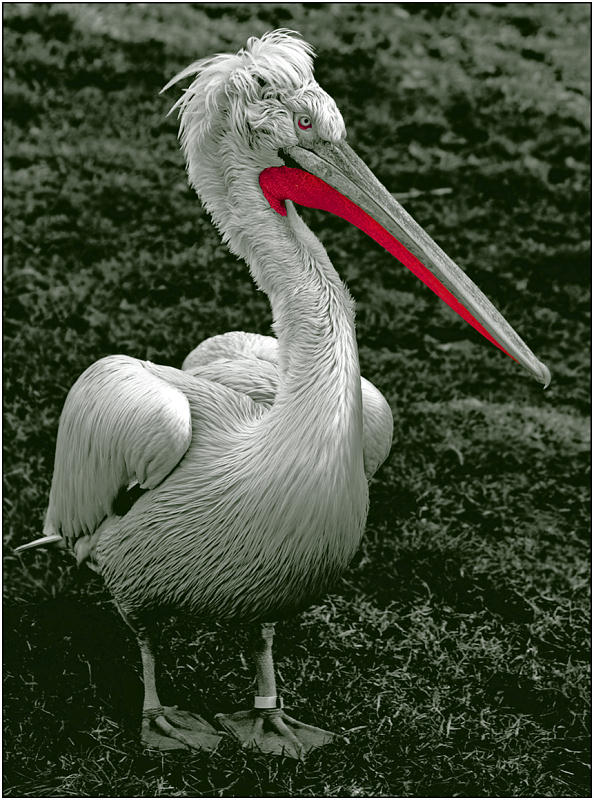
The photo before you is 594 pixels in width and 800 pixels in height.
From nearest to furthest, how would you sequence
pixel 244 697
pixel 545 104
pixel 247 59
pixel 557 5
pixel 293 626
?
pixel 247 59, pixel 244 697, pixel 293 626, pixel 545 104, pixel 557 5

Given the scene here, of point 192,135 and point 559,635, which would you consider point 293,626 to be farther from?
point 192,135

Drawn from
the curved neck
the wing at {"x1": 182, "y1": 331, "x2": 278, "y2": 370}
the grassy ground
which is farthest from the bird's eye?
the grassy ground

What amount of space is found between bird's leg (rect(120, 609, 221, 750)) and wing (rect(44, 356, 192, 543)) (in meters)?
0.40

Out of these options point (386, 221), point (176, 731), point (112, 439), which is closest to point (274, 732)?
point (176, 731)

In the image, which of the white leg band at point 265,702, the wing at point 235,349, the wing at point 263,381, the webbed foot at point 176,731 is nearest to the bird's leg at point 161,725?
the webbed foot at point 176,731

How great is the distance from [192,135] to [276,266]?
1.49 feet

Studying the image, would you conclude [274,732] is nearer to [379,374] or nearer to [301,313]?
[301,313]

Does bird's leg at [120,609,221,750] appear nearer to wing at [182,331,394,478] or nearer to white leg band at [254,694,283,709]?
white leg band at [254,694,283,709]

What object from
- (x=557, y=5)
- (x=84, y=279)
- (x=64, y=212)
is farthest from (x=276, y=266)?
(x=557, y=5)

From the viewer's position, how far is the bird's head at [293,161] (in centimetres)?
282

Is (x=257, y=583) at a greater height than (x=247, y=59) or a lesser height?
lesser

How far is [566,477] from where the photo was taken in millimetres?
4934

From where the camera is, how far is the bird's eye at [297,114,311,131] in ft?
9.32

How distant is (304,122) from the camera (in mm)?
2846
